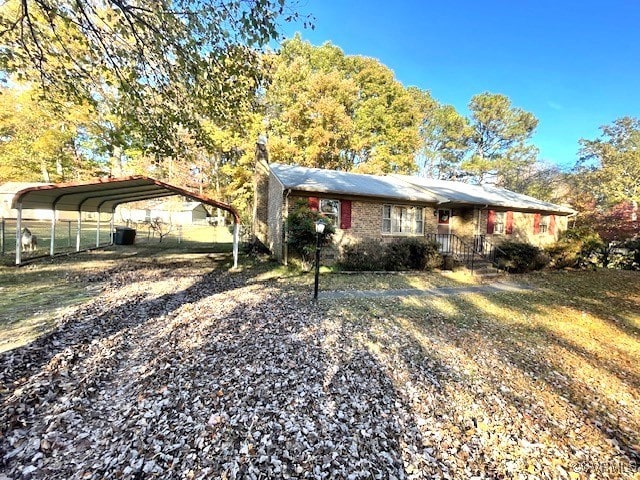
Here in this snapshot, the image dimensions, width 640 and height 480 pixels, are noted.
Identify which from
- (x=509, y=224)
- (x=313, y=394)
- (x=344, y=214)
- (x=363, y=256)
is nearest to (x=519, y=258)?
(x=509, y=224)

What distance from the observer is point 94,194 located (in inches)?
473

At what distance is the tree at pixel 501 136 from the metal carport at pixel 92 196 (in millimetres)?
31706

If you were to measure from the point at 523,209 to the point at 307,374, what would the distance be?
17.1 metres

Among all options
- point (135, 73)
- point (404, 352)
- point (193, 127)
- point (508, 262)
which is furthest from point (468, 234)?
point (135, 73)

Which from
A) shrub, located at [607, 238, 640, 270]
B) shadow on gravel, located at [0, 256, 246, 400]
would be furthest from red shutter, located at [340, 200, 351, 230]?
shrub, located at [607, 238, 640, 270]

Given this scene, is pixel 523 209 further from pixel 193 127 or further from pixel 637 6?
pixel 193 127

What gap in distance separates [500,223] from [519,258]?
4.21 m

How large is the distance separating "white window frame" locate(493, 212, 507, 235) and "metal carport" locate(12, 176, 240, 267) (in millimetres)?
13298

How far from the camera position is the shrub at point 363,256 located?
1192 cm

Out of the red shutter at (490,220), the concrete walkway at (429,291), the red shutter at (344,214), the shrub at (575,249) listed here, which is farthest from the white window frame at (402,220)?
the shrub at (575,249)

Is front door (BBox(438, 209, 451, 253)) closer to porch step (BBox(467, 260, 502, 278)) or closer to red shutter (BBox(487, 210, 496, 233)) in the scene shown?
porch step (BBox(467, 260, 502, 278))

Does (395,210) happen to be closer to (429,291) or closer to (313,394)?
(429,291)

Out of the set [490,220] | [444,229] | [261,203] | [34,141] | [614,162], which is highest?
[614,162]

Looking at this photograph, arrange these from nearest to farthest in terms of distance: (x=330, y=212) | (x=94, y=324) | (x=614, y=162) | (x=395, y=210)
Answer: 1. (x=94, y=324)
2. (x=330, y=212)
3. (x=395, y=210)
4. (x=614, y=162)
